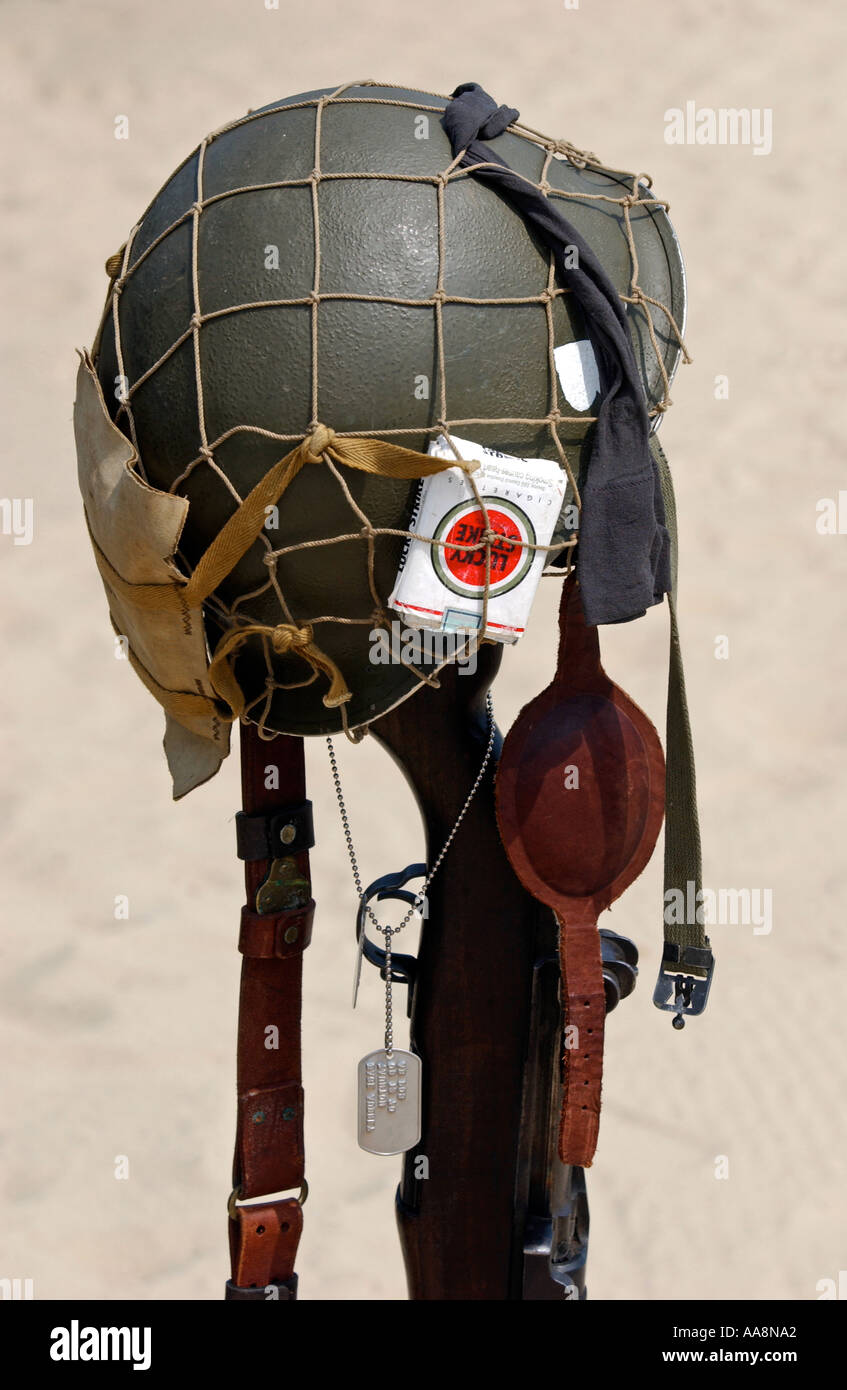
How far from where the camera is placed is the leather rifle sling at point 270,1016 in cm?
183

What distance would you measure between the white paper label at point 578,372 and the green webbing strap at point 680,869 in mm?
183

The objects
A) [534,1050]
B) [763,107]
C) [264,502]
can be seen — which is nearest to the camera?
[264,502]

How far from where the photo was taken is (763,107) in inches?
161

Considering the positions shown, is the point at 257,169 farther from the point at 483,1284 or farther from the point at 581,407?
the point at 483,1284

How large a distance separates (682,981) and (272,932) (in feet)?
1.55

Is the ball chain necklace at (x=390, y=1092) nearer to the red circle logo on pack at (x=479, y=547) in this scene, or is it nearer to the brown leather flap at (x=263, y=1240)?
the brown leather flap at (x=263, y=1240)

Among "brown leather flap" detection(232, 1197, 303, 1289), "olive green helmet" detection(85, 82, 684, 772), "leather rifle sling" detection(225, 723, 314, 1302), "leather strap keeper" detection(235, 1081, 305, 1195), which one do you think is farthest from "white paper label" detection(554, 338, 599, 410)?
"brown leather flap" detection(232, 1197, 303, 1289)

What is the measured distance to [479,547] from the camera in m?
1.51

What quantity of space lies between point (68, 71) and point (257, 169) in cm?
300

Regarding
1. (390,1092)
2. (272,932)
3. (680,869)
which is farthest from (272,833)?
(680,869)

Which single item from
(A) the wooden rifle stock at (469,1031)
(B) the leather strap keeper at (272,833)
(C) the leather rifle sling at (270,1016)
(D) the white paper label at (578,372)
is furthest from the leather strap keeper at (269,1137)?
(D) the white paper label at (578,372)

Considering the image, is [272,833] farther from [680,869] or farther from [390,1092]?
[680,869]

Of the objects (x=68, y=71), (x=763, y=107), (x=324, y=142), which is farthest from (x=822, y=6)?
(x=324, y=142)

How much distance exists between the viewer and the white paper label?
60.0 inches
